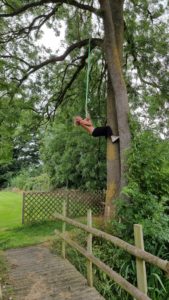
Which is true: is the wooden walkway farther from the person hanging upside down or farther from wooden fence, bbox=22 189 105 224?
wooden fence, bbox=22 189 105 224

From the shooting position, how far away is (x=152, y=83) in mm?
8484

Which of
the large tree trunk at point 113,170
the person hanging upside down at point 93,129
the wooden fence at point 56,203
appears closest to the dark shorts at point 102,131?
the person hanging upside down at point 93,129

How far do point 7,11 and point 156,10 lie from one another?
13.3 feet

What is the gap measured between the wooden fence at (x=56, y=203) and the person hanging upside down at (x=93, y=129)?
3744mm

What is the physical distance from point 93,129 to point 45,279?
2.96m

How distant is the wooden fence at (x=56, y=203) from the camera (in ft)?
29.4

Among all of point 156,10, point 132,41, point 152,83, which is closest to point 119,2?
point 132,41

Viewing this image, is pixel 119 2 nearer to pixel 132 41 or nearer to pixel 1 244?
pixel 132 41

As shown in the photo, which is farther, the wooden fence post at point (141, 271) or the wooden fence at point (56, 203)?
the wooden fence at point (56, 203)

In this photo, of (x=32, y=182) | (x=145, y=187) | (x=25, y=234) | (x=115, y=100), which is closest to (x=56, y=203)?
(x=25, y=234)

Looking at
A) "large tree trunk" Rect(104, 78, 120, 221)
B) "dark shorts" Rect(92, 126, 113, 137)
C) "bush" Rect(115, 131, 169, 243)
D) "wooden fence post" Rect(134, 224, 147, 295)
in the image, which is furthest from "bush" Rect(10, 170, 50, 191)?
"wooden fence post" Rect(134, 224, 147, 295)

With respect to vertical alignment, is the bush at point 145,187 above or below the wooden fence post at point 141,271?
above

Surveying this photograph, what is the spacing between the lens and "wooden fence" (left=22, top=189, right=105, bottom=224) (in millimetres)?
8969

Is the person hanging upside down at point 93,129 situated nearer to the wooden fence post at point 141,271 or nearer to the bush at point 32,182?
the wooden fence post at point 141,271
